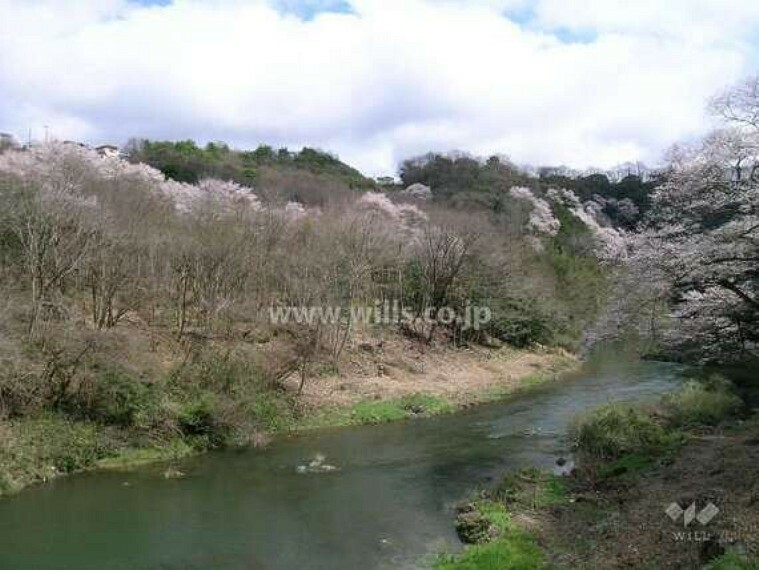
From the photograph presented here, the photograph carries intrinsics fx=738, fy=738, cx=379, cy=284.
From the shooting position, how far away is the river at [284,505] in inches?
557

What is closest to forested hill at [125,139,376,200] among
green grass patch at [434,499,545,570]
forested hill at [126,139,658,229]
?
forested hill at [126,139,658,229]

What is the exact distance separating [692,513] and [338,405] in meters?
18.1

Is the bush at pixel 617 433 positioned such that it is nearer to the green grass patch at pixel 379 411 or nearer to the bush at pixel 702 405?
the bush at pixel 702 405

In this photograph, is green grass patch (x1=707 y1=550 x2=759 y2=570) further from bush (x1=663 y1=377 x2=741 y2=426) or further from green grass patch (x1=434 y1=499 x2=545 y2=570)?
bush (x1=663 y1=377 x2=741 y2=426)

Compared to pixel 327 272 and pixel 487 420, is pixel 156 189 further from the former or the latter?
pixel 487 420

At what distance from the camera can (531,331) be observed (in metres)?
45.7

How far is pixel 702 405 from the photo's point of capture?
77.8 feet

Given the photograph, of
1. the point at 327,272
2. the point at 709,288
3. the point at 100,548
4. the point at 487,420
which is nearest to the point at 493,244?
the point at 327,272

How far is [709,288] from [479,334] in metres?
26.0

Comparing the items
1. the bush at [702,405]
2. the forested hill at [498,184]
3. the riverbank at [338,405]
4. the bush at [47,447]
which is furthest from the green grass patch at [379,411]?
the forested hill at [498,184]

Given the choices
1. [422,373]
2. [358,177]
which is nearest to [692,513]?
[422,373]

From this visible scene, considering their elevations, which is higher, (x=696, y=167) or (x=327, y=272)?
(x=696, y=167)

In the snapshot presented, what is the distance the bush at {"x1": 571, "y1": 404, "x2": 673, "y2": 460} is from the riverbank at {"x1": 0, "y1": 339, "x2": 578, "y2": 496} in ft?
28.1

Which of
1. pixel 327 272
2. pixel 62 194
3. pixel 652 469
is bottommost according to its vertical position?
pixel 652 469
